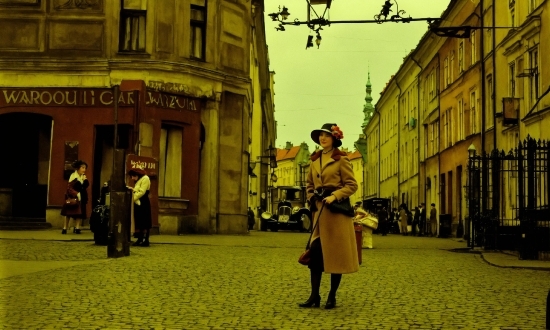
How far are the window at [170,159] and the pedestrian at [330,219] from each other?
19.5 m

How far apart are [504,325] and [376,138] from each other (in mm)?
80633

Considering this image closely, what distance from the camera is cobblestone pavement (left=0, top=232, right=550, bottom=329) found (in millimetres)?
8195

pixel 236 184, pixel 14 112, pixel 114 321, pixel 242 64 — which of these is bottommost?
pixel 114 321

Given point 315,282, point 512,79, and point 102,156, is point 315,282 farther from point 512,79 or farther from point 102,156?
point 512,79

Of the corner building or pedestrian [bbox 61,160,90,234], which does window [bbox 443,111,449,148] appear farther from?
pedestrian [bbox 61,160,90,234]

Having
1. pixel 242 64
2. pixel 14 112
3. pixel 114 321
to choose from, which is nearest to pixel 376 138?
pixel 242 64

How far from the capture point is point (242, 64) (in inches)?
1257

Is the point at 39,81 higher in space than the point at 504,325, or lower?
higher

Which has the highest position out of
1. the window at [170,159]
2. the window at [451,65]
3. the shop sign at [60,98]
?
the window at [451,65]

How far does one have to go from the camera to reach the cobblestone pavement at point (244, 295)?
8195 millimetres

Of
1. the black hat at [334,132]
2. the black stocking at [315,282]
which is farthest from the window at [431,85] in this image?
the black stocking at [315,282]

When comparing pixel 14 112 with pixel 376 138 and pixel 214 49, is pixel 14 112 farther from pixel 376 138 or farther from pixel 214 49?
pixel 376 138

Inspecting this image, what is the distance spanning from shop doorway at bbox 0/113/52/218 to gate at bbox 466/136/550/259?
1418cm

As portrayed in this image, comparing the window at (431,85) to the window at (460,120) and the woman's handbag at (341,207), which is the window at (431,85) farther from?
the woman's handbag at (341,207)
